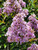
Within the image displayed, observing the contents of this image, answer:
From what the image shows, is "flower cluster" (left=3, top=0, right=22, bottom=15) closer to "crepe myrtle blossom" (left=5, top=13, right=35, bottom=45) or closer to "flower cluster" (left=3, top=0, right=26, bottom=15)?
"flower cluster" (left=3, top=0, right=26, bottom=15)

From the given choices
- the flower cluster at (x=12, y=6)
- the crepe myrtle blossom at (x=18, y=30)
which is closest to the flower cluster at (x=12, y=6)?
the flower cluster at (x=12, y=6)

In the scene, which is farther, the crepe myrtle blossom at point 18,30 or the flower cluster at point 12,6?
the flower cluster at point 12,6

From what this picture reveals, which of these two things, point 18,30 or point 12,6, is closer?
point 18,30

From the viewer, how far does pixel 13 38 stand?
1.15 metres

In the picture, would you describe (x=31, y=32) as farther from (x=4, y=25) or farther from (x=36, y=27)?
(x=4, y=25)

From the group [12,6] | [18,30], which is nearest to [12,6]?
[12,6]

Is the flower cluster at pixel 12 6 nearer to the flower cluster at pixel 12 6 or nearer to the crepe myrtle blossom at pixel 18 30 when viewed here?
the flower cluster at pixel 12 6

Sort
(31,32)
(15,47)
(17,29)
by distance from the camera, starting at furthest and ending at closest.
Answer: (15,47), (31,32), (17,29)


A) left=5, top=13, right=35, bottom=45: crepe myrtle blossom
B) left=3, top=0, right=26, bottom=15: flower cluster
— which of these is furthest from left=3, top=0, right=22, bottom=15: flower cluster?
left=5, top=13, right=35, bottom=45: crepe myrtle blossom

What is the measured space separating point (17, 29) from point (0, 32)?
447mm

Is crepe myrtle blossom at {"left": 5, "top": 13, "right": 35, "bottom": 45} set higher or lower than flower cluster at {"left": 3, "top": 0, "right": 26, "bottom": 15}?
lower

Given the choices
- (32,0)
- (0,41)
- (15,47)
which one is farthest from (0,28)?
(32,0)

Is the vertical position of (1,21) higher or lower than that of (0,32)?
higher

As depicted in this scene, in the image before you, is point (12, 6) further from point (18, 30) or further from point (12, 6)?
point (18, 30)
